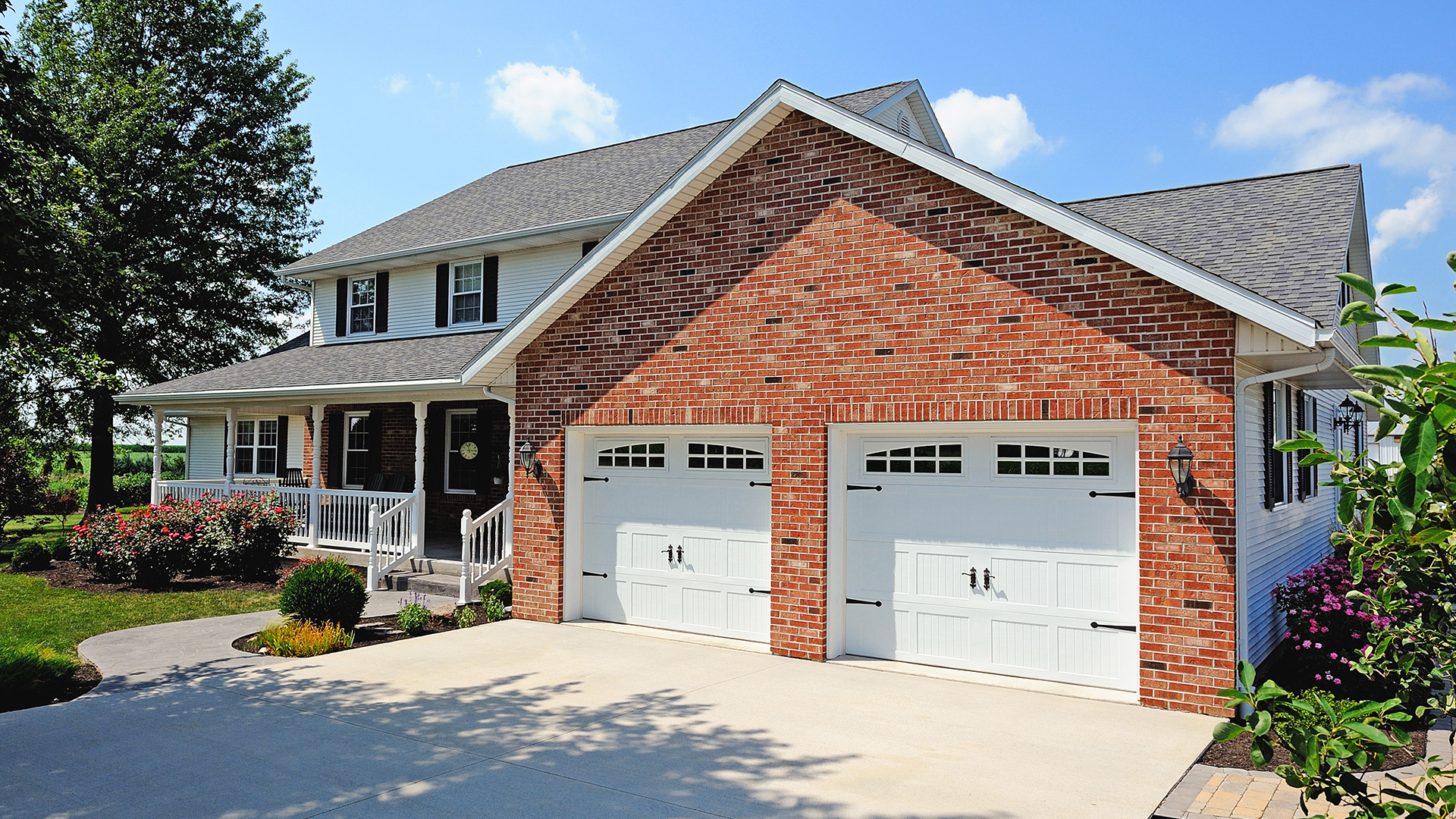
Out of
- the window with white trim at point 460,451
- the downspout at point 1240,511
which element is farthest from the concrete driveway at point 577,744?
the window with white trim at point 460,451

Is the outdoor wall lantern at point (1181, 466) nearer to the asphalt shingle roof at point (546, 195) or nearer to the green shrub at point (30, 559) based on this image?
the asphalt shingle roof at point (546, 195)

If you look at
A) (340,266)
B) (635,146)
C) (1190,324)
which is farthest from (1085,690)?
(340,266)

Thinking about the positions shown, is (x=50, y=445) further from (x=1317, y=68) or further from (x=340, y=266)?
(x=1317, y=68)

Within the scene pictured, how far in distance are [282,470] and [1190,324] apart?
20736 millimetres

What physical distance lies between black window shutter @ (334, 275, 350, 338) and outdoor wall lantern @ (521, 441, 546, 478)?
33.2 feet

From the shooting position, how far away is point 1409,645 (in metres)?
2.81

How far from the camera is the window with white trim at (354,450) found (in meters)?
19.7

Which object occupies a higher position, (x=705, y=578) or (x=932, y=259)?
(x=932, y=259)

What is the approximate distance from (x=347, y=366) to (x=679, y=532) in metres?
9.37

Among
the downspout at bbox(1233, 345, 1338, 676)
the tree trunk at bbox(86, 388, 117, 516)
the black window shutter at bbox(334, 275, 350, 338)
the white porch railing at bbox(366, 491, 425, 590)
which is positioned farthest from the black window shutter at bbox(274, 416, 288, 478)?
the downspout at bbox(1233, 345, 1338, 676)

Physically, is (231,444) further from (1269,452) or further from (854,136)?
(1269,452)

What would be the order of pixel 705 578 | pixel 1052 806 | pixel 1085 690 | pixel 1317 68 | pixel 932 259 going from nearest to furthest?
1. pixel 1052 806
2. pixel 1085 690
3. pixel 932 259
4. pixel 705 578
5. pixel 1317 68

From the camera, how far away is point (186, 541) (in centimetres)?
1538

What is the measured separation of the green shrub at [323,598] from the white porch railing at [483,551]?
2.02 m
